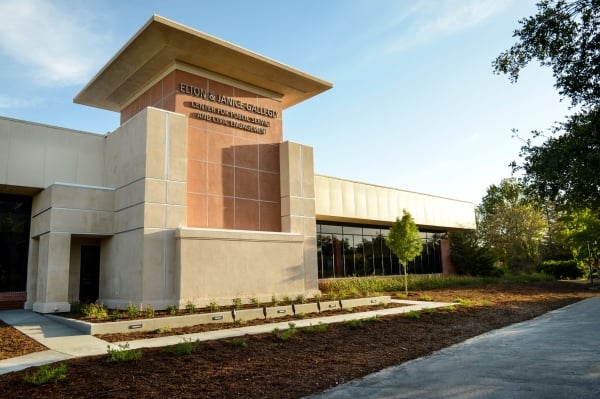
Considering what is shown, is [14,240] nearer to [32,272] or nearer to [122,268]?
[32,272]

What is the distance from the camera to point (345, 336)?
467 inches

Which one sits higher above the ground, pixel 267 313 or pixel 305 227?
pixel 305 227

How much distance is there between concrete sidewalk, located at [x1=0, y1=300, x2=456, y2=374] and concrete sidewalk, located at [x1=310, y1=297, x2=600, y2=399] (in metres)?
4.52

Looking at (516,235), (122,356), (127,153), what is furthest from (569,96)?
(516,235)

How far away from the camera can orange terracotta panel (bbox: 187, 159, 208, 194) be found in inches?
703

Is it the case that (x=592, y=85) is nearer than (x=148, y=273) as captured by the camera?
Yes

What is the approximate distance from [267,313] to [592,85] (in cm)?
1086

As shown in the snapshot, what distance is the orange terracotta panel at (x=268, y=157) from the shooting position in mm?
20417

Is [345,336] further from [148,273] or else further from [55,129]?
[55,129]

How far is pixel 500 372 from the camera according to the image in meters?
7.89

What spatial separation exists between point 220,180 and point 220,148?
1371mm

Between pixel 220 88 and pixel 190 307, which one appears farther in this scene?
pixel 220 88

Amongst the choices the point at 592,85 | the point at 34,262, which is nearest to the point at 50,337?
the point at 34,262

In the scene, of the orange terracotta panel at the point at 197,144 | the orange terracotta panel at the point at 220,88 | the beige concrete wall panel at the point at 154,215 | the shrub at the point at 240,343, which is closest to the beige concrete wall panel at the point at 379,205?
the orange terracotta panel at the point at 220,88
